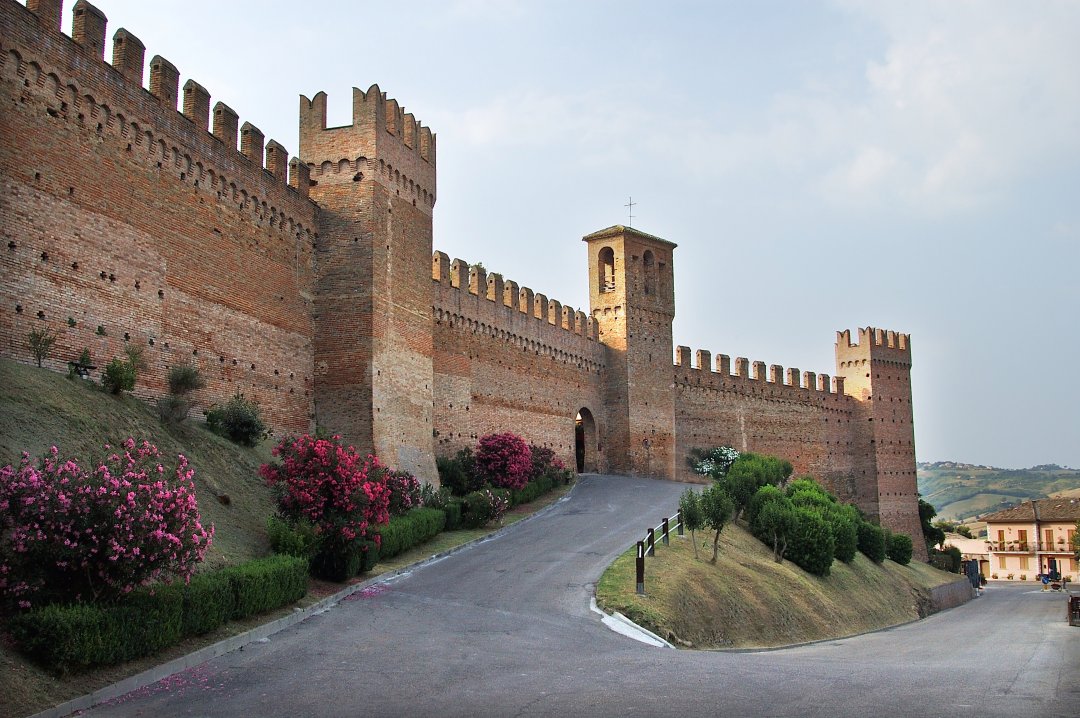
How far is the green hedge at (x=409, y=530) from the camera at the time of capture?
63.4 ft

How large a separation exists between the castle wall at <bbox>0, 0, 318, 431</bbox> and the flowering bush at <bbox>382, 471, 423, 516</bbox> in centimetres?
257

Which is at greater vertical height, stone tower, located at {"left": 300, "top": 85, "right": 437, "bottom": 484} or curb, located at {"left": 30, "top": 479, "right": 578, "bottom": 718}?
stone tower, located at {"left": 300, "top": 85, "right": 437, "bottom": 484}

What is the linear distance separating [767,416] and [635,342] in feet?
30.2

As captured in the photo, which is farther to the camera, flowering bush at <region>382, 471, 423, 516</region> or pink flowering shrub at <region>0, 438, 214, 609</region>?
flowering bush at <region>382, 471, 423, 516</region>

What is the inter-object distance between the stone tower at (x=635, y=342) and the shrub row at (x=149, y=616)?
24.4 meters

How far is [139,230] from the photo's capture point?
1812 centimetres

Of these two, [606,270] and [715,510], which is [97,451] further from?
[606,270]

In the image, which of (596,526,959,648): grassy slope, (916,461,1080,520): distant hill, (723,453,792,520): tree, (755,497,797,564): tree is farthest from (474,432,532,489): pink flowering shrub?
(916,461,1080,520): distant hill

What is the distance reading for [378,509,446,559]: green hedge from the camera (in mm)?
19328

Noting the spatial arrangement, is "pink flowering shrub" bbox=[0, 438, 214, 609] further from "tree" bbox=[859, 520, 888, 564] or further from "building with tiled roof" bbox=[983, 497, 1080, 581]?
"building with tiled roof" bbox=[983, 497, 1080, 581]

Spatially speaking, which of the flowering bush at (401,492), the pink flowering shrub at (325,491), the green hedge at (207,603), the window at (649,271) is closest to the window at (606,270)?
the window at (649,271)

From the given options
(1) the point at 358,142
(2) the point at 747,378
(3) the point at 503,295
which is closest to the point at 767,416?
(2) the point at 747,378

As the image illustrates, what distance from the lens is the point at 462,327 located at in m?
30.2

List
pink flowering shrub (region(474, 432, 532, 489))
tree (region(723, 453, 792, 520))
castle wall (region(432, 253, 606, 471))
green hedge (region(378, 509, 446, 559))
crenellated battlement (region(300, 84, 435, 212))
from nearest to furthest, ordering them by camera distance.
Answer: green hedge (region(378, 509, 446, 559))
crenellated battlement (region(300, 84, 435, 212))
pink flowering shrub (region(474, 432, 532, 489))
castle wall (region(432, 253, 606, 471))
tree (region(723, 453, 792, 520))
